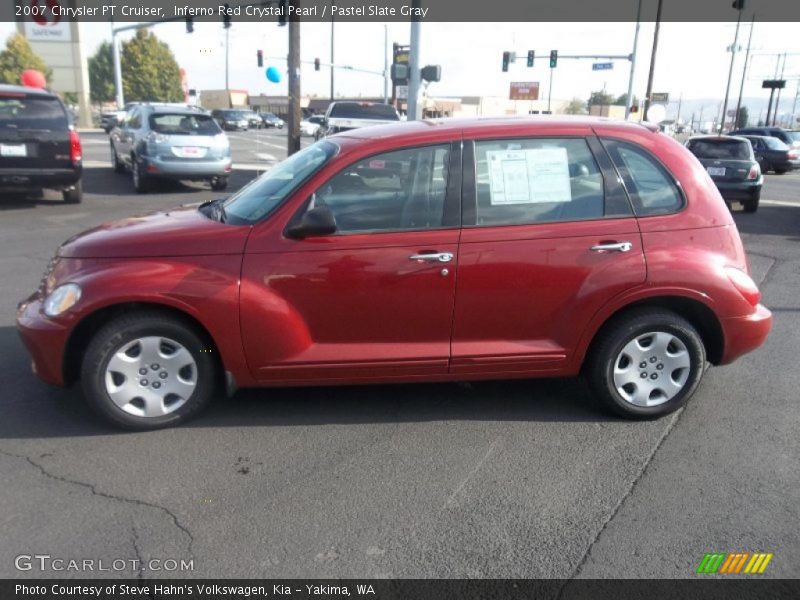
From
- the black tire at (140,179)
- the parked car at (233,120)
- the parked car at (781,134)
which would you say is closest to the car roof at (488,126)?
the black tire at (140,179)

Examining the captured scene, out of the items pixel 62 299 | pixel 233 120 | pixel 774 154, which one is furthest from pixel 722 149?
pixel 233 120

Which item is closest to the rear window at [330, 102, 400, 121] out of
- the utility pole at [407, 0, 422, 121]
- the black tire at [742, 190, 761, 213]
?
the utility pole at [407, 0, 422, 121]

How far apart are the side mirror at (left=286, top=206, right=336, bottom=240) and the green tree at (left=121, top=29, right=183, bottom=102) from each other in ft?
240

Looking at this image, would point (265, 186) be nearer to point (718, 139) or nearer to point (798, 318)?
point (798, 318)

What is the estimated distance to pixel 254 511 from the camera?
3197mm

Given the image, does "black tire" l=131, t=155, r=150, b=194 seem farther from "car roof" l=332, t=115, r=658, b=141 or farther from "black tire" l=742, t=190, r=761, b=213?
"black tire" l=742, t=190, r=761, b=213

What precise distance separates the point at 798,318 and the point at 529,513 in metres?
4.61

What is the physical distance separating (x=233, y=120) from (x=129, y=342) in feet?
159

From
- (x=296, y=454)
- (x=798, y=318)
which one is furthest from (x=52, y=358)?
(x=798, y=318)

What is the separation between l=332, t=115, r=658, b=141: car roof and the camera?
13.5 ft

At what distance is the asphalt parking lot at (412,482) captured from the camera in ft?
9.54

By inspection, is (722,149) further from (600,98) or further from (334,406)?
(600,98)

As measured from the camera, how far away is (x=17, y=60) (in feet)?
186

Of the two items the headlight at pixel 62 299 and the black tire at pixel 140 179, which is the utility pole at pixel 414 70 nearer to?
the black tire at pixel 140 179
